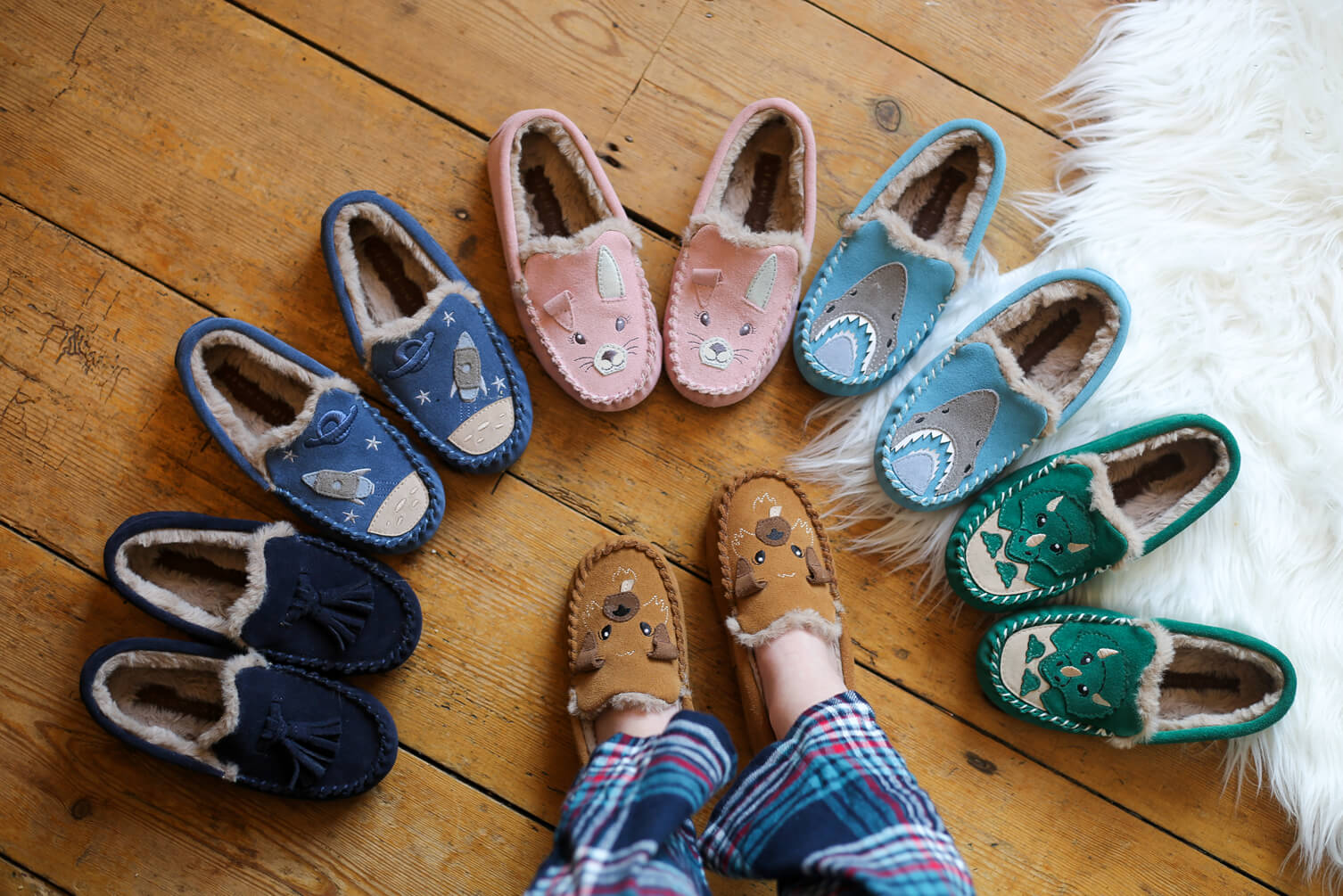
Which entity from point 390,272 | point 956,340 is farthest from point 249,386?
point 956,340

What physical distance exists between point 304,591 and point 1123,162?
115 cm

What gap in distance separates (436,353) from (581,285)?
0.19m

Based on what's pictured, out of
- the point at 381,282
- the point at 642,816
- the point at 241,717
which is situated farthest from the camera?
the point at 381,282

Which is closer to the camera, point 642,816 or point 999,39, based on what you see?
point 642,816

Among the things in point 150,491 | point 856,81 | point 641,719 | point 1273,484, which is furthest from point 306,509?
point 1273,484

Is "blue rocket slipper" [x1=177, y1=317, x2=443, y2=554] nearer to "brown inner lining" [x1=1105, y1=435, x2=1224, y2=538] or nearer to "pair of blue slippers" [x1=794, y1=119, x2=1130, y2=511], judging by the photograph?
"pair of blue slippers" [x1=794, y1=119, x2=1130, y2=511]

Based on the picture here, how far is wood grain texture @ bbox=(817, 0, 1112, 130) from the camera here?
106 cm

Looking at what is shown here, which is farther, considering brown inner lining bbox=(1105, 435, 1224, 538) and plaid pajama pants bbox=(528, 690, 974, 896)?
brown inner lining bbox=(1105, 435, 1224, 538)

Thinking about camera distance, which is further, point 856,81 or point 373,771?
point 856,81

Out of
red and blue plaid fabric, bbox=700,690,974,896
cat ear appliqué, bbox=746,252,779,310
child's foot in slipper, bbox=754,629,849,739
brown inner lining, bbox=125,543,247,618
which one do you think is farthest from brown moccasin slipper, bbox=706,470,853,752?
brown inner lining, bbox=125,543,247,618

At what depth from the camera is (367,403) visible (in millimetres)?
969

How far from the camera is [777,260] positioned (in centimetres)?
98

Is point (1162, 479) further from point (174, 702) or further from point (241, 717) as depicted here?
point (174, 702)

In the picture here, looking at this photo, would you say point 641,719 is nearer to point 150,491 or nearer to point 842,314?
point 842,314
